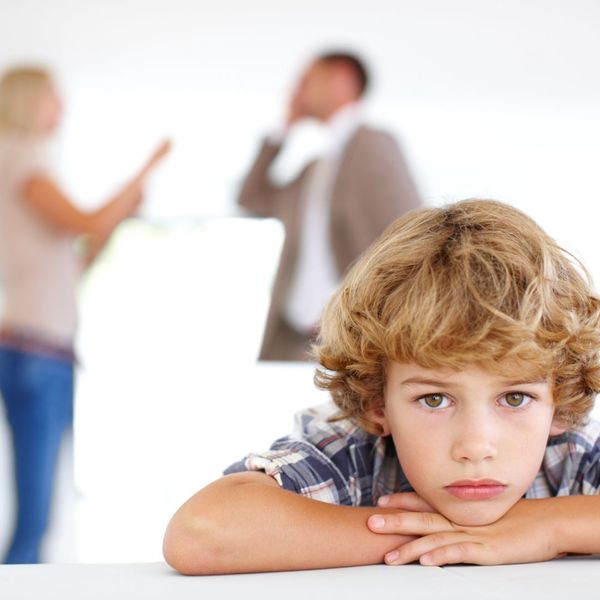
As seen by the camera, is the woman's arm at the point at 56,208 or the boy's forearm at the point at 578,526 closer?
the boy's forearm at the point at 578,526

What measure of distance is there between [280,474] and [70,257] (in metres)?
1.84

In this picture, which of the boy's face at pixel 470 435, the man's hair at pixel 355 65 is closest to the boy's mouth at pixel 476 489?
the boy's face at pixel 470 435

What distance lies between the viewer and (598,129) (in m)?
4.32

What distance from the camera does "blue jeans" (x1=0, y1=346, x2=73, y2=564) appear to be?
264 cm

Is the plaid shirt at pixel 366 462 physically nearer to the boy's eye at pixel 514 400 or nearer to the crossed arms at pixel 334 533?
the crossed arms at pixel 334 533

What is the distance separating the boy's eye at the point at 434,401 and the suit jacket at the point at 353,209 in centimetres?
189

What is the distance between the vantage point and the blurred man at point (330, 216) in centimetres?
292

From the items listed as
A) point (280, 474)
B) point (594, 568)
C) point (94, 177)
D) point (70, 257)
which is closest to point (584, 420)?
point (594, 568)

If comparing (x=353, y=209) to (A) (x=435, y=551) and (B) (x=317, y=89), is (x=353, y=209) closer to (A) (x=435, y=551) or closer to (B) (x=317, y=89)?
(B) (x=317, y=89)

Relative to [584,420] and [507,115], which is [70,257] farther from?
[507,115]

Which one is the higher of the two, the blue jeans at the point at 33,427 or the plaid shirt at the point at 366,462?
the plaid shirt at the point at 366,462

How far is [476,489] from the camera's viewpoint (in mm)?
940

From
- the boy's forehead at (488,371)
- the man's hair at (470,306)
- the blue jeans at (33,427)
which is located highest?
the man's hair at (470,306)

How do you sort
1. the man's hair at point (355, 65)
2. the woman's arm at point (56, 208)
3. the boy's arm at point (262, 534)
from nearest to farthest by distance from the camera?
1. the boy's arm at point (262, 534)
2. the woman's arm at point (56, 208)
3. the man's hair at point (355, 65)
